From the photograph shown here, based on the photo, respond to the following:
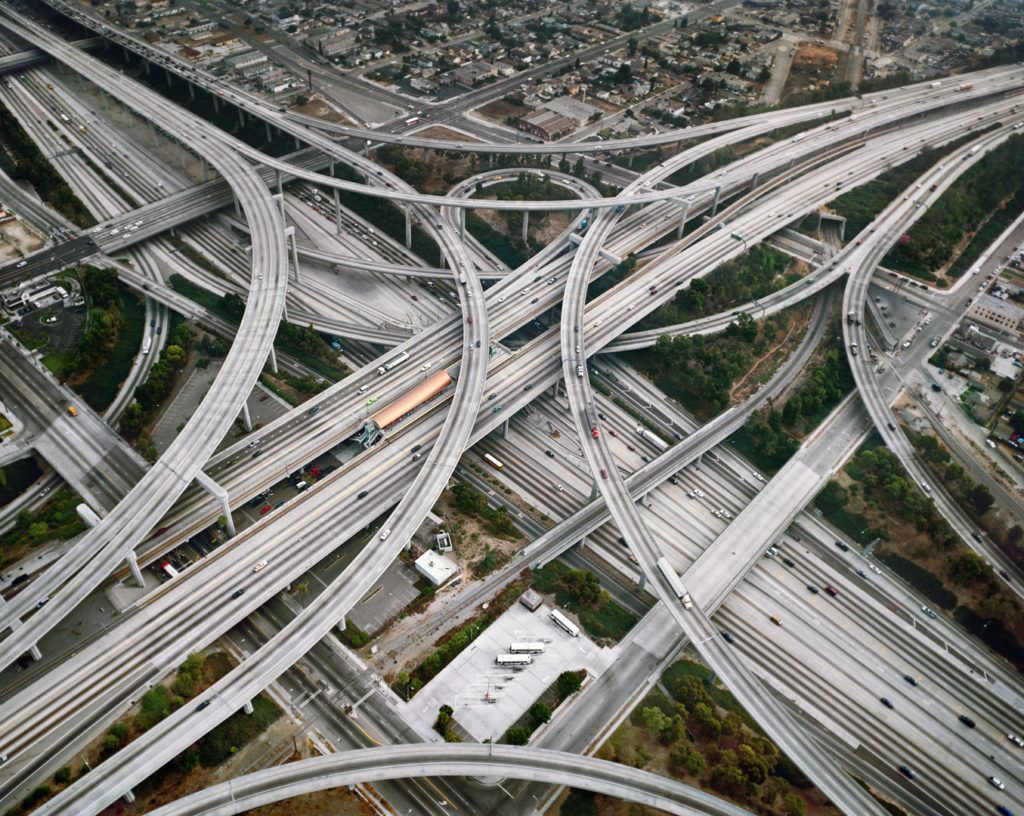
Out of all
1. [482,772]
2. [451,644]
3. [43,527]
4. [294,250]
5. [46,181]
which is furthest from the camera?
[46,181]

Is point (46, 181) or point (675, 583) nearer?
point (675, 583)

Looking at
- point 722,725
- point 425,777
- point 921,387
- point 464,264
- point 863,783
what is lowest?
point 425,777

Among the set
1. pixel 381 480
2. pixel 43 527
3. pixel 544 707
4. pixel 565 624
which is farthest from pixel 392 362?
pixel 544 707

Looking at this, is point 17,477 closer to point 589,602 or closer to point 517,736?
point 517,736

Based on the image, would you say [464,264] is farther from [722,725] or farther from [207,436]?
[722,725]

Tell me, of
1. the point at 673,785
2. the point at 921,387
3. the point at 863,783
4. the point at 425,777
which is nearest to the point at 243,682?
the point at 425,777

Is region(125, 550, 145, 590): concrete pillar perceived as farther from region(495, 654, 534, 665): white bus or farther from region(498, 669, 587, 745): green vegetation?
region(498, 669, 587, 745): green vegetation

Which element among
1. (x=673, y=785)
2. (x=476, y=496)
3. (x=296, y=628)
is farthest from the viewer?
(x=476, y=496)

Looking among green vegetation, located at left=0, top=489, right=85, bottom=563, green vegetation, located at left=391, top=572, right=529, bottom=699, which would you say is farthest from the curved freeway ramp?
green vegetation, located at left=0, top=489, right=85, bottom=563
